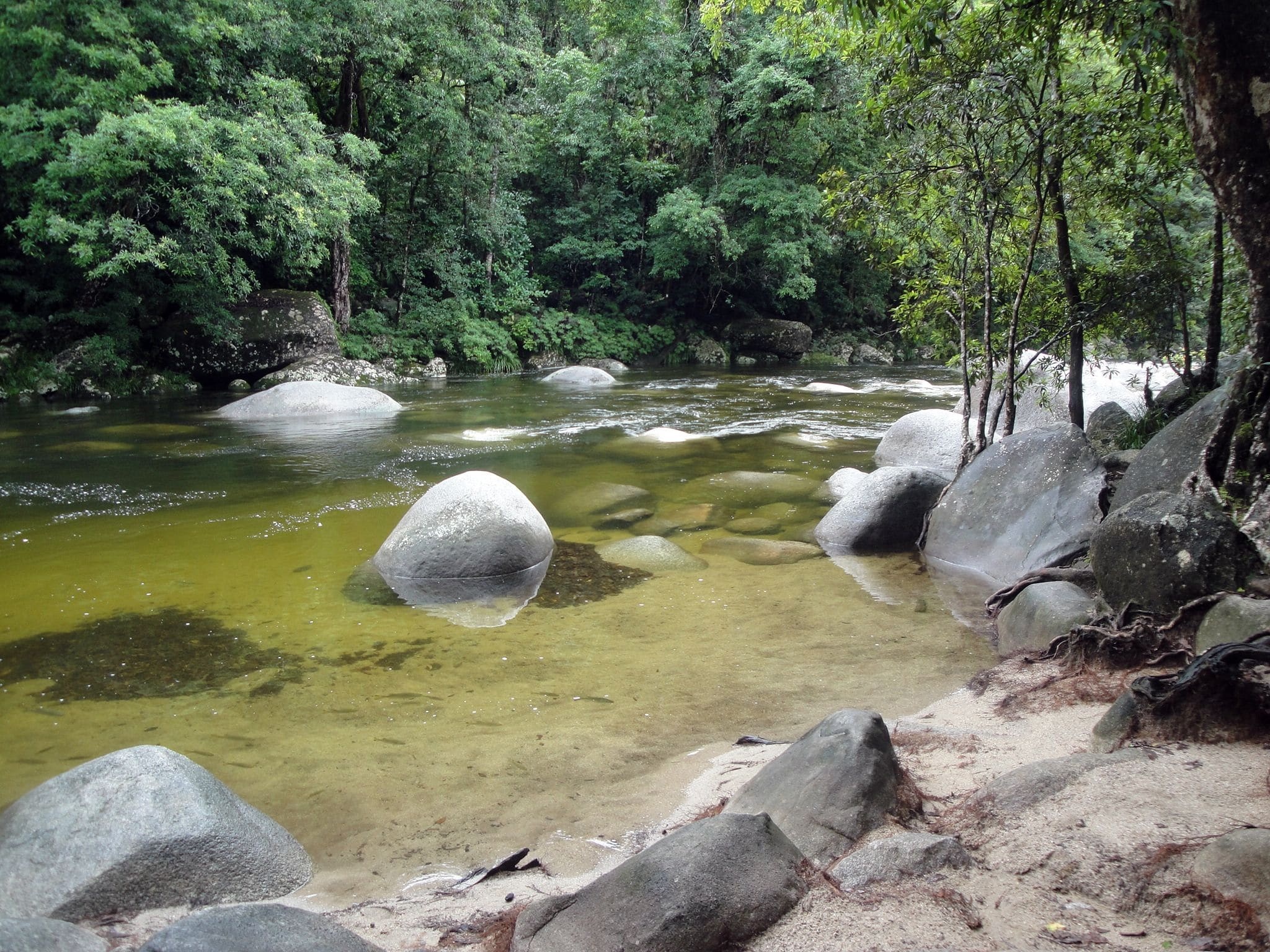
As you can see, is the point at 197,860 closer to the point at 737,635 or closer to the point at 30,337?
the point at 737,635

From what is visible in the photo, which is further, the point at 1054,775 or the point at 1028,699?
the point at 1028,699

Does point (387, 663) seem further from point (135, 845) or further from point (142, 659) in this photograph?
point (135, 845)

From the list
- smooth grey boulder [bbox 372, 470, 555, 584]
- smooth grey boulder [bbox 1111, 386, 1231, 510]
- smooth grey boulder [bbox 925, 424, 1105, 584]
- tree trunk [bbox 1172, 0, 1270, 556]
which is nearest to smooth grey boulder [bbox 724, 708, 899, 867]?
tree trunk [bbox 1172, 0, 1270, 556]

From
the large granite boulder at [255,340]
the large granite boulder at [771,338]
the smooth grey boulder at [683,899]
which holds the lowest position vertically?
the smooth grey boulder at [683,899]

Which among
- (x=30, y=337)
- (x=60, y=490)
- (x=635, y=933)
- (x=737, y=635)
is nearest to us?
(x=635, y=933)

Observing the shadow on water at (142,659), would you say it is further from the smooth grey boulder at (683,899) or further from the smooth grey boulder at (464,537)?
the smooth grey boulder at (683,899)

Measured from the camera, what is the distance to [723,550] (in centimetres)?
688

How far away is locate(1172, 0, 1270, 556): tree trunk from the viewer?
11.5ft

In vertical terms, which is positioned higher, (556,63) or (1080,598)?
(556,63)

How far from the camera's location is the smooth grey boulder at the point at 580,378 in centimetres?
2112

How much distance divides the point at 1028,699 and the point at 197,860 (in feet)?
11.2

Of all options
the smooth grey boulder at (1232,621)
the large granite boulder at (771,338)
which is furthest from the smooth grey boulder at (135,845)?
the large granite boulder at (771,338)

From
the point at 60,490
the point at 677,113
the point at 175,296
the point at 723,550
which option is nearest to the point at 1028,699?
the point at 723,550

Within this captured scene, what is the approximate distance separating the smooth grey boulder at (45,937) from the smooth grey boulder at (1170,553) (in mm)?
4317
